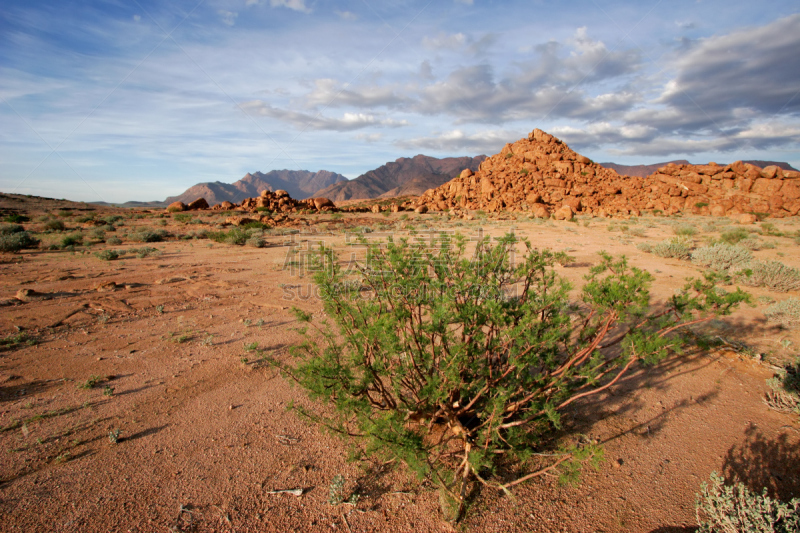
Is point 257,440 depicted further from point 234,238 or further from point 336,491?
point 234,238

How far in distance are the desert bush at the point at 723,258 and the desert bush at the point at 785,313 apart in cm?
265

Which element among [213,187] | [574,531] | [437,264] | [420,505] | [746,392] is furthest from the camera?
[213,187]

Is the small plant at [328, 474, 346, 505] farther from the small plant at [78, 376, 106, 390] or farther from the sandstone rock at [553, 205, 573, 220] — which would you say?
the sandstone rock at [553, 205, 573, 220]

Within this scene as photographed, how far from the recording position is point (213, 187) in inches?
6102

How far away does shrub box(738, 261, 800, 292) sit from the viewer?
6.66 metres

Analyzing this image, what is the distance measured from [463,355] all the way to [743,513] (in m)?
1.99

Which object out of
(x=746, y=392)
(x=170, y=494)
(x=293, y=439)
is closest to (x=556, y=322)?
(x=293, y=439)

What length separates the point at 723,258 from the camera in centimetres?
846

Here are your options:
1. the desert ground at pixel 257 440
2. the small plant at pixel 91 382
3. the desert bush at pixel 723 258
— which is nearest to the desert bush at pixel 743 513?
the desert ground at pixel 257 440

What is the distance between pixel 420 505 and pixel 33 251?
17621 mm

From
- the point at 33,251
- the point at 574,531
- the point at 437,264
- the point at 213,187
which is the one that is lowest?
the point at 574,531

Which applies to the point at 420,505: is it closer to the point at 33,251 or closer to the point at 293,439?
the point at 293,439

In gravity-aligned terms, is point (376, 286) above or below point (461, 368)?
above

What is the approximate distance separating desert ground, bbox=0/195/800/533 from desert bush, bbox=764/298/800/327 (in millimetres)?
180
